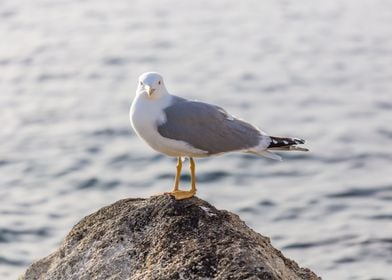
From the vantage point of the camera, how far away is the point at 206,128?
7254 millimetres

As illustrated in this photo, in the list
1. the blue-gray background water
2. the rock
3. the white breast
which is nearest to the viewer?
the rock

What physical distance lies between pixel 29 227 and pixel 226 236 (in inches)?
308

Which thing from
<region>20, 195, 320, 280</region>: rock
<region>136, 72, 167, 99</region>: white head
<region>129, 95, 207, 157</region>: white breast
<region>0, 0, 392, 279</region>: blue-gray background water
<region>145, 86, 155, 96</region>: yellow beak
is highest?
<region>0, 0, 392, 279</region>: blue-gray background water

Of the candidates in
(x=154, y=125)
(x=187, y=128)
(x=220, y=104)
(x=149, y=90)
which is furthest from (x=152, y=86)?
(x=220, y=104)

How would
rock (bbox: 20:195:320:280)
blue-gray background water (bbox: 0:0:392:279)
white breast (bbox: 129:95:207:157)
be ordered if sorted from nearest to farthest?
rock (bbox: 20:195:320:280), white breast (bbox: 129:95:207:157), blue-gray background water (bbox: 0:0:392:279)

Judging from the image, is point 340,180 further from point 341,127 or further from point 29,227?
point 29,227

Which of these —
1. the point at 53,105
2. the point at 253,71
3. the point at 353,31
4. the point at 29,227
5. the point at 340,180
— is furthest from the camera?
the point at 353,31

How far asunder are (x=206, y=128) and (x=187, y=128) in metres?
0.13

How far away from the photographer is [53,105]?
1777 cm

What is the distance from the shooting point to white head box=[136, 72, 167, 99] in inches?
282

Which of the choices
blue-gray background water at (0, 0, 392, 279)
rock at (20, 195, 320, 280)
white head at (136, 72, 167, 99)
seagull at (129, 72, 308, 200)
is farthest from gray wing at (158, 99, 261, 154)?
blue-gray background water at (0, 0, 392, 279)

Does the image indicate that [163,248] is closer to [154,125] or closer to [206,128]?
[154,125]

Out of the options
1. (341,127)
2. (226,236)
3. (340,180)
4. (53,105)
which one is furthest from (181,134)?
(53,105)

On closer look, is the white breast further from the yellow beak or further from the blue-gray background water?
the blue-gray background water
